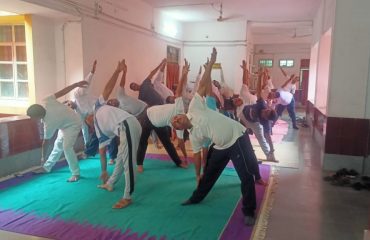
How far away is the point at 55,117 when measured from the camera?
13.4 feet

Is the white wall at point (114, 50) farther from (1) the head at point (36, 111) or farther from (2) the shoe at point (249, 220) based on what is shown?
(2) the shoe at point (249, 220)

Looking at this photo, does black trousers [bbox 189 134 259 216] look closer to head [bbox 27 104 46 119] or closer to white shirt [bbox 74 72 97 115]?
head [bbox 27 104 46 119]

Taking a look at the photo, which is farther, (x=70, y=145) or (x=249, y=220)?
(x=70, y=145)

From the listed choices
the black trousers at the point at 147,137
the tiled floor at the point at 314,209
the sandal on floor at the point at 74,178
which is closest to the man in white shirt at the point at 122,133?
the sandal on floor at the point at 74,178

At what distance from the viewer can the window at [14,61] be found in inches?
220

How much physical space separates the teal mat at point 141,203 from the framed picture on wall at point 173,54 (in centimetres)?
567

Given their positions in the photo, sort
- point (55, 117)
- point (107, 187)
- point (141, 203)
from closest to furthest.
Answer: point (141, 203)
point (107, 187)
point (55, 117)

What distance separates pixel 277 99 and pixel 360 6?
4.38 meters

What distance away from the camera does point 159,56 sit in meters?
8.70

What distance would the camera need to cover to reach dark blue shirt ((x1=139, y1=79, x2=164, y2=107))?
567 centimetres

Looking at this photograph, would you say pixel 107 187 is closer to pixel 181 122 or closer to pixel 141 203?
pixel 141 203

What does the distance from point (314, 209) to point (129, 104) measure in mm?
3120

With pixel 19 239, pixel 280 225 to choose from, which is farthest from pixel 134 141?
pixel 280 225

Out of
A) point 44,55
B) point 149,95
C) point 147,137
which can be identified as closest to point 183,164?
point 147,137
